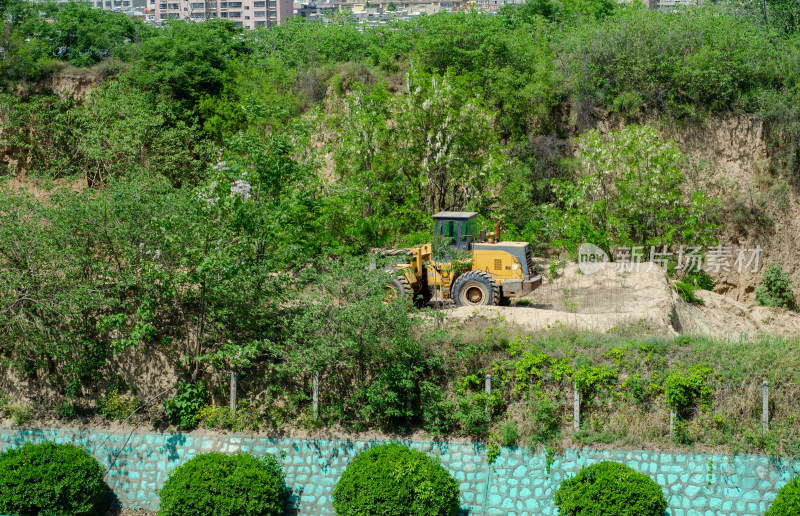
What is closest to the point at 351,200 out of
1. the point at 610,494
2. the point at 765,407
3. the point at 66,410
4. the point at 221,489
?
the point at 66,410

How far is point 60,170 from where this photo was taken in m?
25.9

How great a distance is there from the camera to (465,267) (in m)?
18.3

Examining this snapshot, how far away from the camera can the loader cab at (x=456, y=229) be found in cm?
1841

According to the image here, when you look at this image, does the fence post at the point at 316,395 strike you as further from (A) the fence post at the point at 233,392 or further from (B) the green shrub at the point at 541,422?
(B) the green shrub at the point at 541,422

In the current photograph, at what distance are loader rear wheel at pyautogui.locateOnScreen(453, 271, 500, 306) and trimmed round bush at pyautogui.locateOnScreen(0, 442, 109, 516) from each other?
836cm

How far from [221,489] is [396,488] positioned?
265cm

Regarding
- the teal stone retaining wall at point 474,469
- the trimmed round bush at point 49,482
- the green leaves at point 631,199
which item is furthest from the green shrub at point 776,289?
the trimmed round bush at point 49,482

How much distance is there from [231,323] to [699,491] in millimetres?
8304

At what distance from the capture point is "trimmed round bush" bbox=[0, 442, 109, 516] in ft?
40.5

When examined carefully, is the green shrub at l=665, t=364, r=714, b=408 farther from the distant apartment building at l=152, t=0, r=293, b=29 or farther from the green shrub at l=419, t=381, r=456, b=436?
the distant apartment building at l=152, t=0, r=293, b=29

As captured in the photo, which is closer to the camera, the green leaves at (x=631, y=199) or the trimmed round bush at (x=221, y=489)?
the trimmed round bush at (x=221, y=489)

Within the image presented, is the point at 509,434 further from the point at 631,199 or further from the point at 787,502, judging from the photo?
the point at 631,199

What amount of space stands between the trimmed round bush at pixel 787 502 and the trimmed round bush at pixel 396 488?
14.7 feet

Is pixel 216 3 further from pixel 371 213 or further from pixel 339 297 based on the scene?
pixel 339 297
